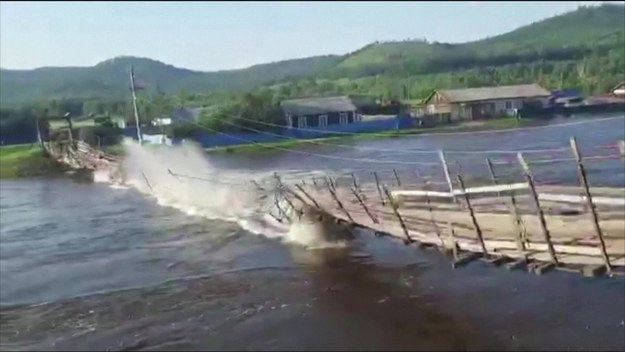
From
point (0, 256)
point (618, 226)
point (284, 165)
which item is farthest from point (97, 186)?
point (618, 226)

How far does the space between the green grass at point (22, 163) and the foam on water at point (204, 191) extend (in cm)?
516

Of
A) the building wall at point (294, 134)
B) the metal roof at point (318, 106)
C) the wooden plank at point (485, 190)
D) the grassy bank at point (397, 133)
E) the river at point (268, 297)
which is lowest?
the grassy bank at point (397, 133)

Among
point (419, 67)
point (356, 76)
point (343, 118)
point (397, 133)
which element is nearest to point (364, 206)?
point (397, 133)

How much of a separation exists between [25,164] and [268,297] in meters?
31.5

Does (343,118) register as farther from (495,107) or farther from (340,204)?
(340,204)

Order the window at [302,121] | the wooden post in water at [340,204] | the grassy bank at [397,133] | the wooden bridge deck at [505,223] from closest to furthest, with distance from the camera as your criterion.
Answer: the wooden bridge deck at [505,223] → the wooden post in water at [340,204] → the grassy bank at [397,133] → the window at [302,121]

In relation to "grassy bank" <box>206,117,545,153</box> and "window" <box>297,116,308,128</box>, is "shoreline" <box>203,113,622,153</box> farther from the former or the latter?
"window" <box>297,116,308,128</box>

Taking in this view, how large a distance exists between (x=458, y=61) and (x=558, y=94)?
47324mm

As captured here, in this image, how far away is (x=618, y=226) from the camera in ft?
36.6

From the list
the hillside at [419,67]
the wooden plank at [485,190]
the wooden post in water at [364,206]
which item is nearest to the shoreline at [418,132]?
the hillside at [419,67]

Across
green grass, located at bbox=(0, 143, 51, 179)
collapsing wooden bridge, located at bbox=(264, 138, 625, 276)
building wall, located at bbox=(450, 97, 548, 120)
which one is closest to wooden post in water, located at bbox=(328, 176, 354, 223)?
collapsing wooden bridge, located at bbox=(264, 138, 625, 276)

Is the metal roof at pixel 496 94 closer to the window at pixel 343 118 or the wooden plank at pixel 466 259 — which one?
the window at pixel 343 118

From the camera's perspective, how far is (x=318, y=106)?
5453cm

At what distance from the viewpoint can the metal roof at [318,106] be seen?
53438 millimetres
